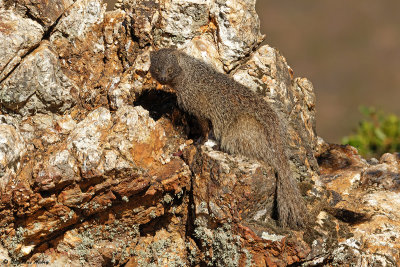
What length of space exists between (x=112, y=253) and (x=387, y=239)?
3612mm

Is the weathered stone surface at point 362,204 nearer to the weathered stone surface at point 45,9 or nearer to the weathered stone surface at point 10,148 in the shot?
the weathered stone surface at point 10,148

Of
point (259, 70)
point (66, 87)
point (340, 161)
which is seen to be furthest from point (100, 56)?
point (340, 161)

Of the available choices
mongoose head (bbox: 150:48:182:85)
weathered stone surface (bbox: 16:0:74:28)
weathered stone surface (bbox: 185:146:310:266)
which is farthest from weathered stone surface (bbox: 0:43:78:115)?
weathered stone surface (bbox: 185:146:310:266)

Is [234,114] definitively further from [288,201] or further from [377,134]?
→ [377,134]

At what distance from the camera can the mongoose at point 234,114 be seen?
19.8 ft

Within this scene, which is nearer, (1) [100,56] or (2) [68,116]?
(2) [68,116]

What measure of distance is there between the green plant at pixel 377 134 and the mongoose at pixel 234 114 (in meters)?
4.90

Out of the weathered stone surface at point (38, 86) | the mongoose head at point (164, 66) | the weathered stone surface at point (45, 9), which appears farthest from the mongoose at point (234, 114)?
the weathered stone surface at point (45, 9)

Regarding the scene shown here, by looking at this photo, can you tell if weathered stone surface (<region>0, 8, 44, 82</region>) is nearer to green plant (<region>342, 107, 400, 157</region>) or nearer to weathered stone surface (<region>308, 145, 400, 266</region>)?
weathered stone surface (<region>308, 145, 400, 266</region>)

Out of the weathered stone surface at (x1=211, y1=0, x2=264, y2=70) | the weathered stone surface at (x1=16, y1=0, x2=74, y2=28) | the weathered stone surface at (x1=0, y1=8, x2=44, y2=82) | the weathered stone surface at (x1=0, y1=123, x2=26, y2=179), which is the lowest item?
the weathered stone surface at (x1=0, y1=123, x2=26, y2=179)

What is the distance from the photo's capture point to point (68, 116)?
6574mm

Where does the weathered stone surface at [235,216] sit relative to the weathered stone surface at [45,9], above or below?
below

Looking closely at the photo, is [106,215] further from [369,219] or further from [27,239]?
[369,219]

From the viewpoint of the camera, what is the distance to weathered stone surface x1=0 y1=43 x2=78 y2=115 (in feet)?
20.1
